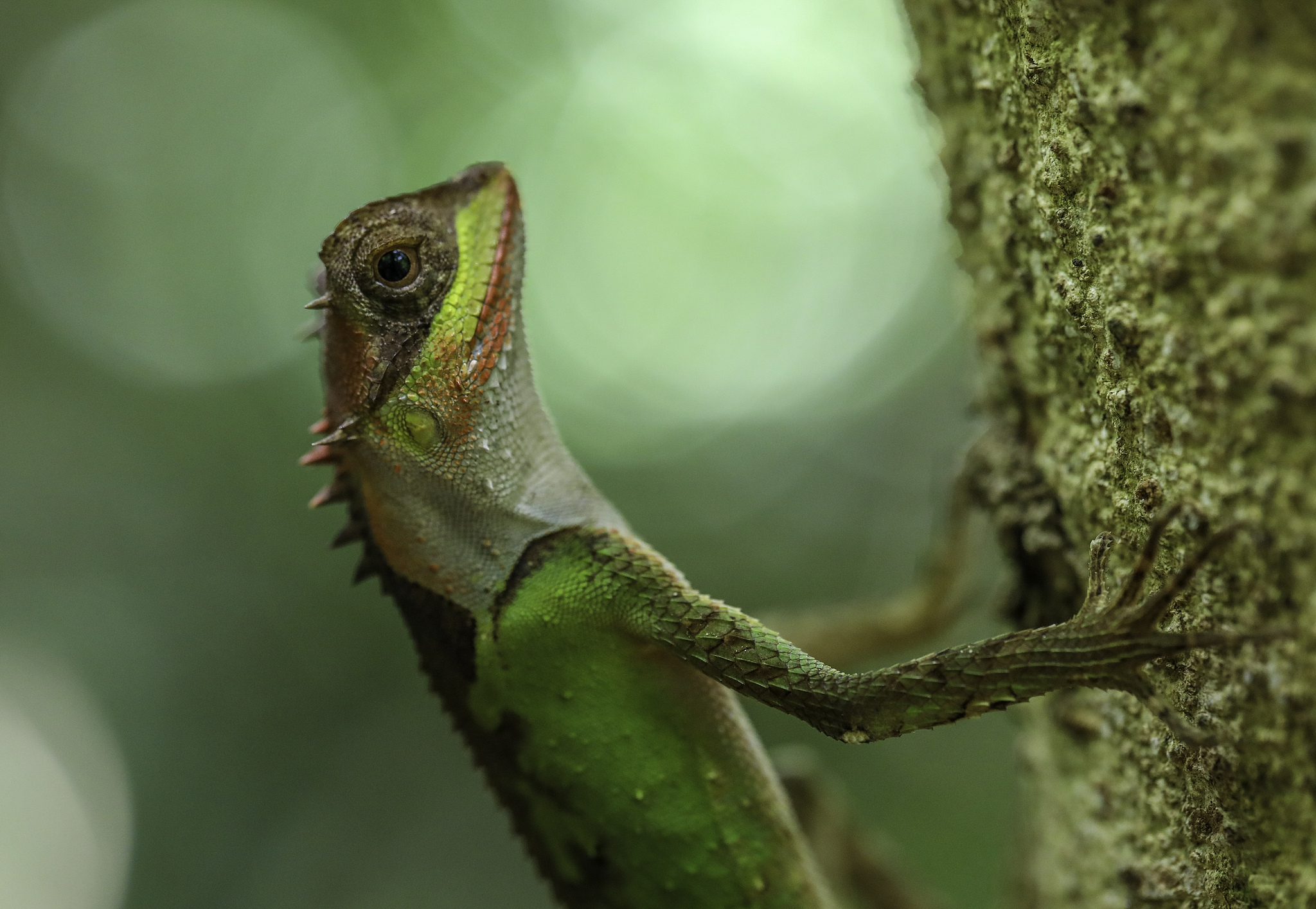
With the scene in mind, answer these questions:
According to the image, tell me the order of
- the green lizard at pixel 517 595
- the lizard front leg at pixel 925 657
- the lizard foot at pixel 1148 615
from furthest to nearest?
1. the green lizard at pixel 517 595
2. the lizard front leg at pixel 925 657
3. the lizard foot at pixel 1148 615

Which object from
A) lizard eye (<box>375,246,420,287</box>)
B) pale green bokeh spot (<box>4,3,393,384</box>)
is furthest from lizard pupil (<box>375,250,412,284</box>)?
pale green bokeh spot (<box>4,3,393,384</box>)

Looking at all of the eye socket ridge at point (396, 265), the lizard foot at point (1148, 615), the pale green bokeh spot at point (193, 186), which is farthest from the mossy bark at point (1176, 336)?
the pale green bokeh spot at point (193, 186)

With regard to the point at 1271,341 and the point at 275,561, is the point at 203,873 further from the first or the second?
the point at 1271,341

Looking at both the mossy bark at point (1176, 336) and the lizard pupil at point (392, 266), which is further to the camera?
the lizard pupil at point (392, 266)

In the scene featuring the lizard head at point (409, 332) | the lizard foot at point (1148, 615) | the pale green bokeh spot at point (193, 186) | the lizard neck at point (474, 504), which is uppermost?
the pale green bokeh spot at point (193, 186)

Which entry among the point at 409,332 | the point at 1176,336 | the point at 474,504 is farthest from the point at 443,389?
the point at 1176,336

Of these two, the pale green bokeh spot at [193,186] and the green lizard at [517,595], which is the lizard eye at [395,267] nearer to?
the green lizard at [517,595]

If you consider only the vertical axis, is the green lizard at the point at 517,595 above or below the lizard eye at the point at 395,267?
below

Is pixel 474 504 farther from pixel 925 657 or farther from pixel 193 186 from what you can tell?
pixel 193 186
